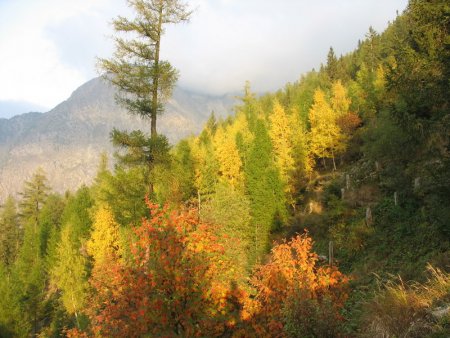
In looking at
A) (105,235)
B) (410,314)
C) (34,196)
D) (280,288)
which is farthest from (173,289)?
(34,196)

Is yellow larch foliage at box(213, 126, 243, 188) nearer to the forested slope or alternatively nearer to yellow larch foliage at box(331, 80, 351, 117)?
the forested slope

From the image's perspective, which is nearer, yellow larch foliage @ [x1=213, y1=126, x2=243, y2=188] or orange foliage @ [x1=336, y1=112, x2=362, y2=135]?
yellow larch foliage @ [x1=213, y1=126, x2=243, y2=188]

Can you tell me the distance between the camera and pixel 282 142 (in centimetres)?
3866

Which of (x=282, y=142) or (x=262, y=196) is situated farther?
(x=282, y=142)

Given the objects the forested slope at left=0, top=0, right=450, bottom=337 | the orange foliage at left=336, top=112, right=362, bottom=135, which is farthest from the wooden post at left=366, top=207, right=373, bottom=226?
the orange foliage at left=336, top=112, right=362, bottom=135

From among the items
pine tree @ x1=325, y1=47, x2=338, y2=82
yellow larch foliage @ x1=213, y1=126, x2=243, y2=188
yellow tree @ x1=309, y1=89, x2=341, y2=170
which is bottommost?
yellow larch foliage @ x1=213, y1=126, x2=243, y2=188

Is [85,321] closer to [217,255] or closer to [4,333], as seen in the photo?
[4,333]

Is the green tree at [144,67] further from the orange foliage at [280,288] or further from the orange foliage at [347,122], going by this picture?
the orange foliage at [347,122]

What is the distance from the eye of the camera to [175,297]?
7766 millimetres

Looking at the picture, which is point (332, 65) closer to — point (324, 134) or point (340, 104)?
point (340, 104)

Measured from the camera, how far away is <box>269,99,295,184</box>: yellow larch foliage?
3512 centimetres

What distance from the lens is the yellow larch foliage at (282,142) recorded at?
3512 cm

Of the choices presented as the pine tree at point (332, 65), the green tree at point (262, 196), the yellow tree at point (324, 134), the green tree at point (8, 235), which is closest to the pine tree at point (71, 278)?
the green tree at point (262, 196)

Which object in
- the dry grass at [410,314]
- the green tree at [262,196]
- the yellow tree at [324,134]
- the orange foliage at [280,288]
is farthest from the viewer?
the yellow tree at [324,134]
